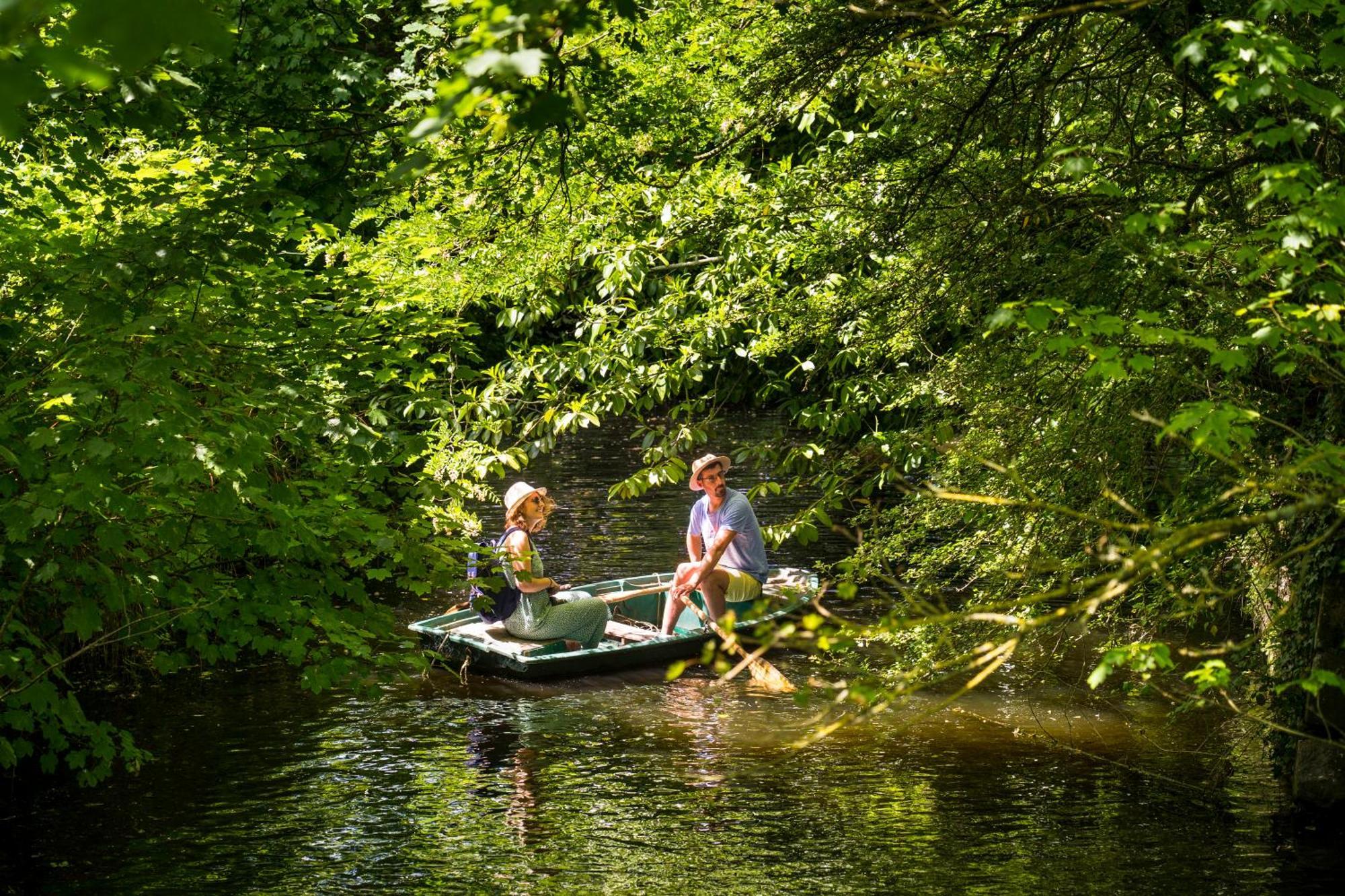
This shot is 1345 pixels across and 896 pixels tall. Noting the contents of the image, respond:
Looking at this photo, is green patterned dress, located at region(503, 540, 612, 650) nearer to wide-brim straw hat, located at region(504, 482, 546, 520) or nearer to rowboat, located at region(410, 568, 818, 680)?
rowboat, located at region(410, 568, 818, 680)

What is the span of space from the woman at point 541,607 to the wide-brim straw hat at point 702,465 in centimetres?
128

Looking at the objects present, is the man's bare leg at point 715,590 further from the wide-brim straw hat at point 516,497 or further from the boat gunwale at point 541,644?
the wide-brim straw hat at point 516,497

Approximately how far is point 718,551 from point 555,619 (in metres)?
1.47

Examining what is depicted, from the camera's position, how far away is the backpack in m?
6.98

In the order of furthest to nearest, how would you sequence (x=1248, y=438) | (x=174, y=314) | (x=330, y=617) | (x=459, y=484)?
(x=459, y=484) < (x=330, y=617) < (x=174, y=314) < (x=1248, y=438)

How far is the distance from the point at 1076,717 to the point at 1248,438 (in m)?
5.77

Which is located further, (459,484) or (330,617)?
(459,484)

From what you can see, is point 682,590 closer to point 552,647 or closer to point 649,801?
point 552,647

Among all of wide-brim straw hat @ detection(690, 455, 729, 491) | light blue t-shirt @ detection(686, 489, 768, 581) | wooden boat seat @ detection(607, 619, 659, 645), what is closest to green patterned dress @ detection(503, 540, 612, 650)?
wooden boat seat @ detection(607, 619, 659, 645)

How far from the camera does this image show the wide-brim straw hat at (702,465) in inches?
438

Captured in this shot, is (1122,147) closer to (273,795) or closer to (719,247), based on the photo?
(719,247)

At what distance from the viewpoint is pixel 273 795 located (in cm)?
793

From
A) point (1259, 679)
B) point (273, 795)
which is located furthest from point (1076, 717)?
point (273, 795)

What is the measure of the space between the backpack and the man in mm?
1463
